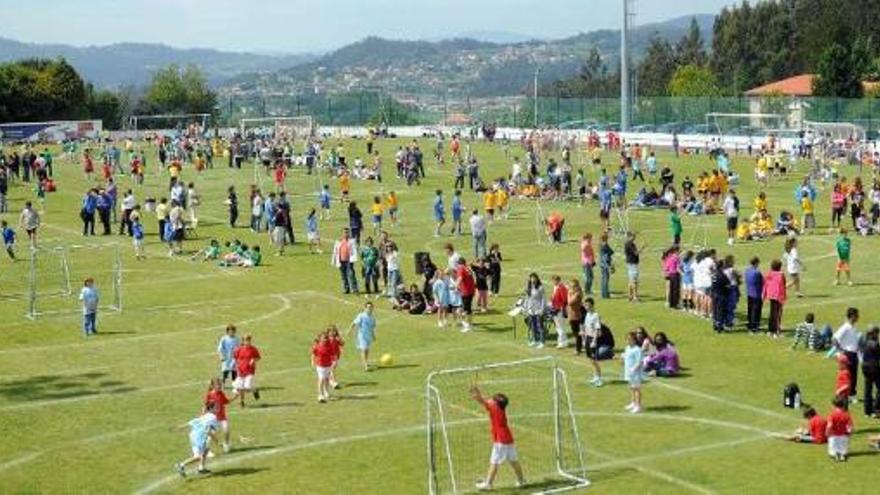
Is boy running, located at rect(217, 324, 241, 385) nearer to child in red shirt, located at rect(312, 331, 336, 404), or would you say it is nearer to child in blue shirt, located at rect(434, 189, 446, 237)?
child in red shirt, located at rect(312, 331, 336, 404)

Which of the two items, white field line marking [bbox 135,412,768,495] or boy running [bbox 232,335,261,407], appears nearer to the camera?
white field line marking [bbox 135,412,768,495]

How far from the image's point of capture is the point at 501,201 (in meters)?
53.2

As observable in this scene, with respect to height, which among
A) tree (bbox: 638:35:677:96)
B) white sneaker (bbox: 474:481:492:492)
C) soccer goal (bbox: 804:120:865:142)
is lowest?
white sneaker (bbox: 474:481:492:492)

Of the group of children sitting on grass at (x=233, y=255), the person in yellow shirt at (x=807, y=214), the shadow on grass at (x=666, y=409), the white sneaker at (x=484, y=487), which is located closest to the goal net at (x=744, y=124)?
the person in yellow shirt at (x=807, y=214)

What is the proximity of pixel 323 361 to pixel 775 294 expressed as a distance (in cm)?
1117

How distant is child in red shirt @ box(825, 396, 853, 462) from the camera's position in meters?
21.9

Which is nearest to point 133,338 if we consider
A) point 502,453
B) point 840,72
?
point 502,453

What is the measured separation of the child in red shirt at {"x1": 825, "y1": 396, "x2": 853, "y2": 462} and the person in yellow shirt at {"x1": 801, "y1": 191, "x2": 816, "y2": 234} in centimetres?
2661

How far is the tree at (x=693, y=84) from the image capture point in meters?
148

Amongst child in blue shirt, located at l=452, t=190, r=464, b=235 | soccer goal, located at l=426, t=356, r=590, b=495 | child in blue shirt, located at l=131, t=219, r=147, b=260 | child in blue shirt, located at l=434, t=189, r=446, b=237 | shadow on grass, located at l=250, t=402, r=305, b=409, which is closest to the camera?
soccer goal, located at l=426, t=356, r=590, b=495

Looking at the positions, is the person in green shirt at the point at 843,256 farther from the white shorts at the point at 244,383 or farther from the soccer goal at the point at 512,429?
the white shorts at the point at 244,383

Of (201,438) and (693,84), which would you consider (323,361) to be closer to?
(201,438)

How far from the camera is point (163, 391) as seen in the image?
28219 millimetres

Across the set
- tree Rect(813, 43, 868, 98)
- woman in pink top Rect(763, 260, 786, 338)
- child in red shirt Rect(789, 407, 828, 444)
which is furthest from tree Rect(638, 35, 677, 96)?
child in red shirt Rect(789, 407, 828, 444)
